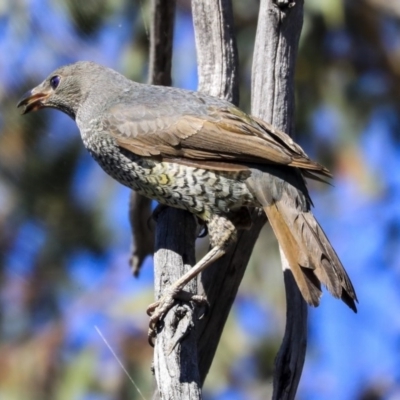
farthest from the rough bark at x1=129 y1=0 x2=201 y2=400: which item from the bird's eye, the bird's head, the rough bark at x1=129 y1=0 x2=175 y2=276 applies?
the bird's eye

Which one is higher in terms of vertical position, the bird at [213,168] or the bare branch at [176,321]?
the bird at [213,168]

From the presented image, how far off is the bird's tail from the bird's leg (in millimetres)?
280

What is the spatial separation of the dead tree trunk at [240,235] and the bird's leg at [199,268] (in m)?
0.06

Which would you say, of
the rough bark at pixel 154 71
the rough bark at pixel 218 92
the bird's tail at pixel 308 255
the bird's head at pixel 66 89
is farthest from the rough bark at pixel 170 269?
the bird's head at pixel 66 89

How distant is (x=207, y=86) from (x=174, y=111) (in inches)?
17.9

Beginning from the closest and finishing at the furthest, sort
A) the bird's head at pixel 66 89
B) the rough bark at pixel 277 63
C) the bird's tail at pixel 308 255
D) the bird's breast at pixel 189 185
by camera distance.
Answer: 1. the bird's tail at pixel 308 255
2. the bird's breast at pixel 189 185
3. the rough bark at pixel 277 63
4. the bird's head at pixel 66 89

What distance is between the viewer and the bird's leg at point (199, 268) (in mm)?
3785

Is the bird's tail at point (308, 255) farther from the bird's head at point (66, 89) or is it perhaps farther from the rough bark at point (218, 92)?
the bird's head at point (66, 89)

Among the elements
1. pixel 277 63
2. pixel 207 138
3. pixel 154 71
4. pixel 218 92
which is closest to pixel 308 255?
pixel 207 138

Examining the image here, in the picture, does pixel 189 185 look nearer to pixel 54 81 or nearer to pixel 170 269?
pixel 170 269

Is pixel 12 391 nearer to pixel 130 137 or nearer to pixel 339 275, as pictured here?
pixel 130 137

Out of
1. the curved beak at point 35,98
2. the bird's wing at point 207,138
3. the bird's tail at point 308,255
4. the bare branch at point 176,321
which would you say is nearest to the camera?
the bare branch at point 176,321

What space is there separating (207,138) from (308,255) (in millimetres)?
823

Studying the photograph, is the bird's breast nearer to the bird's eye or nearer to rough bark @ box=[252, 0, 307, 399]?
rough bark @ box=[252, 0, 307, 399]
